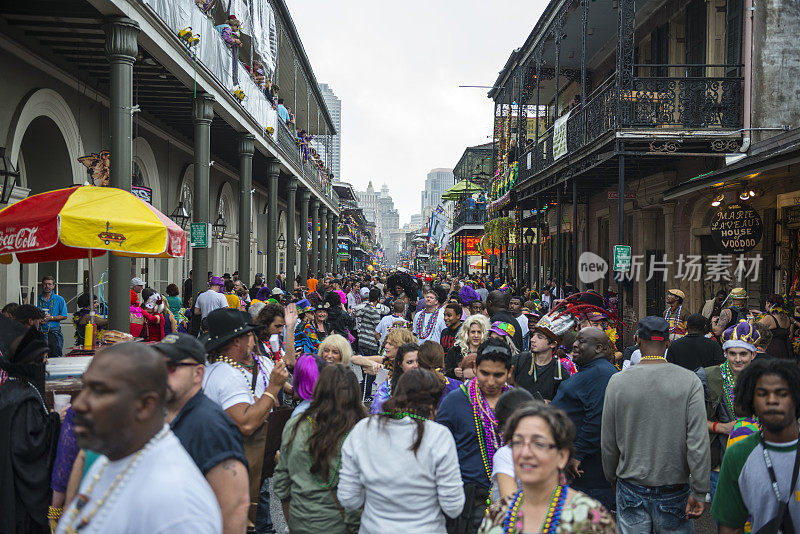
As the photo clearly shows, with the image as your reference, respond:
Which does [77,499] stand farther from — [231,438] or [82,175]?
[82,175]

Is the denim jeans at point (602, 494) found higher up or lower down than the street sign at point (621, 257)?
lower down

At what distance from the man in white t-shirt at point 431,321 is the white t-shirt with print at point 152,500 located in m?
7.60

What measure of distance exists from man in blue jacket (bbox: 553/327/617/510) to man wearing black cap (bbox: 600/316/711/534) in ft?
1.28

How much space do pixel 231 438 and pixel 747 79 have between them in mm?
14027

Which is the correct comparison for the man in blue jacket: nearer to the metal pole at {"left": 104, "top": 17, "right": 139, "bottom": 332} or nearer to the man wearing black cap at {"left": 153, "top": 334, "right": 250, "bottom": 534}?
the man wearing black cap at {"left": 153, "top": 334, "right": 250, "bottom": 534}

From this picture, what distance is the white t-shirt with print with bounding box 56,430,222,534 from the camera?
2.25 meters

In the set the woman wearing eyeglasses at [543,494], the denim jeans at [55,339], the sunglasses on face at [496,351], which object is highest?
the sunglasses on face at [496,351]

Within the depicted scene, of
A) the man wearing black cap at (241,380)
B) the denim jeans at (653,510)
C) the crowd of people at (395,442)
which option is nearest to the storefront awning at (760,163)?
the crowd of people at (395,442)

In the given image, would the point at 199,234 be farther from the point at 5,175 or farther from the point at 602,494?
the point at 602,494

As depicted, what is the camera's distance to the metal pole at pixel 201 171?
15.1 m

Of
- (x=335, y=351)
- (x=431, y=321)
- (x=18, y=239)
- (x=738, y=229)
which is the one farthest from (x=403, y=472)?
(x=738, y=229)

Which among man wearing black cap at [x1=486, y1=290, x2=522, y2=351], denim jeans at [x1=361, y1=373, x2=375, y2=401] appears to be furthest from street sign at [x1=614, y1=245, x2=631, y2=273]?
denim jeans at [x1=361, y1=373, x2=375, y2=401]

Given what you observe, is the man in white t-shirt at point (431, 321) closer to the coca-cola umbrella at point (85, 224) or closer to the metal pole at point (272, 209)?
the coca-cola umbrella at point (85, 224)

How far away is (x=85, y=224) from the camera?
20.5 feet
